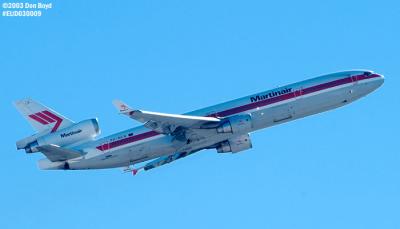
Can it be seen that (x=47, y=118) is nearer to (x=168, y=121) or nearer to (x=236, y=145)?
(x=168, y=121)

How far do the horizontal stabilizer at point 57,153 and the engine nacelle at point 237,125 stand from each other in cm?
1425

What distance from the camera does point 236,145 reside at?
94938mm

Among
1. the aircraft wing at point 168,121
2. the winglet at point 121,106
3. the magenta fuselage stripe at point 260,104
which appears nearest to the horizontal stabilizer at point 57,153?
the magenta fuselage stripe at point 260,104

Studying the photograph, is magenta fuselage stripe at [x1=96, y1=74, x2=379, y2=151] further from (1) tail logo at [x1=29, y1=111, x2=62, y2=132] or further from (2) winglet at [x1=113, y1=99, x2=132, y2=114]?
(2) winglet at [x1=113, y1=99, x2=132, y2=114]

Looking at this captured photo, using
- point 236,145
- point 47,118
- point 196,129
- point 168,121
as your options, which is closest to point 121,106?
point 168,121

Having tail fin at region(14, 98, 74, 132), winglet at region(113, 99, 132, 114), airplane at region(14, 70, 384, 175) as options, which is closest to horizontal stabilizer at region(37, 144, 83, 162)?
airplane at region(14, 70, 384, 175)

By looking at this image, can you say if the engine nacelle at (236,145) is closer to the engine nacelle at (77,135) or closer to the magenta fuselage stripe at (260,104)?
the magenta fuselage stripe at (260,104)

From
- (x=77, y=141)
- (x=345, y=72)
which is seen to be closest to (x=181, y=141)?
(x=77, y=141)

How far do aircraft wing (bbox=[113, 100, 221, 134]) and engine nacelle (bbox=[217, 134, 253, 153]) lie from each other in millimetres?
4919

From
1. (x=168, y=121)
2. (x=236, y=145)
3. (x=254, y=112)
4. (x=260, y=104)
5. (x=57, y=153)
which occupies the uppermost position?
(x=168, y=121)

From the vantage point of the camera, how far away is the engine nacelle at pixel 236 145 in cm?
9494

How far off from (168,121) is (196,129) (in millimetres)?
3037

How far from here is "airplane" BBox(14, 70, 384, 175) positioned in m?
90.7

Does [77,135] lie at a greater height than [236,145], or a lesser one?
Answer: greater
